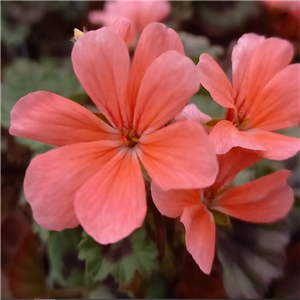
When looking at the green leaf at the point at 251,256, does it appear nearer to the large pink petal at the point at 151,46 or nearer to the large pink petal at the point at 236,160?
the large pink petal at the point at 236,160

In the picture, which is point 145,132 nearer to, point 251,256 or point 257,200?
point 257,200

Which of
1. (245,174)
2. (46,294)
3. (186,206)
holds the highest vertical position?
(186,206)

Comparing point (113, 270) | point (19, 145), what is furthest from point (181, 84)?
point (19, 145)

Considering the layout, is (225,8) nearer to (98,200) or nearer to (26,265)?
(26,265)

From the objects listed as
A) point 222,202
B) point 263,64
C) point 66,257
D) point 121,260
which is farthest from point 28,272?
point 263,64

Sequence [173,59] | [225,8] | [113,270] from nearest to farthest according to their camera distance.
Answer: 1. [173,59]
2. [113,270]
3. [225,8]

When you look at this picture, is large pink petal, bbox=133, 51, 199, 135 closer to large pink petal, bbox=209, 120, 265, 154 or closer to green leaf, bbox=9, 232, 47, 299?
large pink petal, bbox=209, 120, 265, 154
